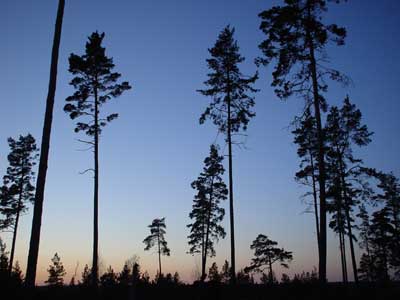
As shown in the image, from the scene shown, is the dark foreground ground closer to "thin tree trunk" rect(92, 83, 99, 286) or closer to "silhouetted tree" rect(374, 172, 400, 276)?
"thin tree trunk" rect(92, 83, 99, 286)

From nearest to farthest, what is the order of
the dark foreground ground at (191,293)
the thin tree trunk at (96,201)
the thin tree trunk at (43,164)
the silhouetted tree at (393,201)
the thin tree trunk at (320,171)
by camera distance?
1. the thin tree trunk at (43,164)
2. the thin tree trunk at (320,171)
3. the dark foreground ground at (191,293)
4. the thin tree trunk at (96,201)
5. the silhouetted tree at (393,201)

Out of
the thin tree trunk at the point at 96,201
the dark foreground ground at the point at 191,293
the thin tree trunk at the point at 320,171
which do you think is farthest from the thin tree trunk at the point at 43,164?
the thin tree trunk at the point at 320,171

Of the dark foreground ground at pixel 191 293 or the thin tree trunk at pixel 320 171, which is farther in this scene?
the dark foreground ground at pixel 191 293

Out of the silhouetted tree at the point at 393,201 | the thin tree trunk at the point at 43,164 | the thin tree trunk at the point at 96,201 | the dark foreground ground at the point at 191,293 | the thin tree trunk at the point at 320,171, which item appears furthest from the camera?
the silhouetted tree at the point at 393,201

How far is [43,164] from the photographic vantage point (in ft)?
32.9

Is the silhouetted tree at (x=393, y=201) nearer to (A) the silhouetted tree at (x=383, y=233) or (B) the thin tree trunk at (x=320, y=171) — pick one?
(A) the silhouetted tree at (x=383, y=233)

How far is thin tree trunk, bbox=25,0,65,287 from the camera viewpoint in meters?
9.37

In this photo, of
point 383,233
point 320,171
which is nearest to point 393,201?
point 383,233

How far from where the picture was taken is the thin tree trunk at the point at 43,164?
30.8ft

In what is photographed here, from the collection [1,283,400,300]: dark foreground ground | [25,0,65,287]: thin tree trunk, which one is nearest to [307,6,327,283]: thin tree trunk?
[1,283,400,300]: dark foreground ground

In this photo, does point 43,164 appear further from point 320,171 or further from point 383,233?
point 383,233

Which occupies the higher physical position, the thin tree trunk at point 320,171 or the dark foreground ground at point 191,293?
the thin tree trunk at point 320,171

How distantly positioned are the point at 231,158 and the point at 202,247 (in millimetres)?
19281

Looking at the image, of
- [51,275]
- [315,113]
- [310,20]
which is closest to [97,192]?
[315,113]
